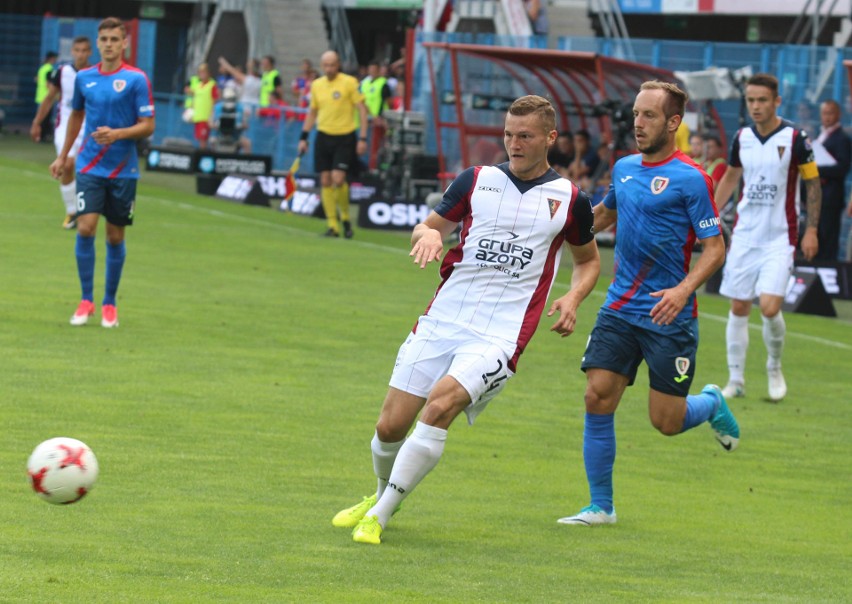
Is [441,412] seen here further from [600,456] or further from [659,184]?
[659,184]

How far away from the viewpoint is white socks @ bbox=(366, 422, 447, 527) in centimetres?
730

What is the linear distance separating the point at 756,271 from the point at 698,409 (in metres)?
3.66

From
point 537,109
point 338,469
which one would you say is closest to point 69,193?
point 338,469

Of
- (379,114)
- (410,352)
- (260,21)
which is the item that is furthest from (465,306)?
(260,21)

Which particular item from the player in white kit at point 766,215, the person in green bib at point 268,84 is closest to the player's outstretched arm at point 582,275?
the player in white kit at point 766,215

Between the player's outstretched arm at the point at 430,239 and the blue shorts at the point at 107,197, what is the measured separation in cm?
612

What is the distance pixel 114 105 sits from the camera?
43.9ft

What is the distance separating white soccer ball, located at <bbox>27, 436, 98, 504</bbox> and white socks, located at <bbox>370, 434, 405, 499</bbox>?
4.41 ft

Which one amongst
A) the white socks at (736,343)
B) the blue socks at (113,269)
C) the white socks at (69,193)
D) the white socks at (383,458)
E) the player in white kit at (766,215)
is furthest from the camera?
the white socks at (69,193)

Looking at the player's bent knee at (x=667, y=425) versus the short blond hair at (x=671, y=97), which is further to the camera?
the player's bent knee at (x=667, y=425)

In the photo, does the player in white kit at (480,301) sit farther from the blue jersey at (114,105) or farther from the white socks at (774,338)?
the blue jersey at (114,105)

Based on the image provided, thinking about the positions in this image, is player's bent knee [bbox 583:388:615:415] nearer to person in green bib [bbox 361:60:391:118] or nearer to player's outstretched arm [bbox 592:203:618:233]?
player's outstretched arm [bbox 592:203:618:233]

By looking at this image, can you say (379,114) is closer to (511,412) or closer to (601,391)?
(511,412)

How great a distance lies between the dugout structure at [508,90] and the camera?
2547cm
